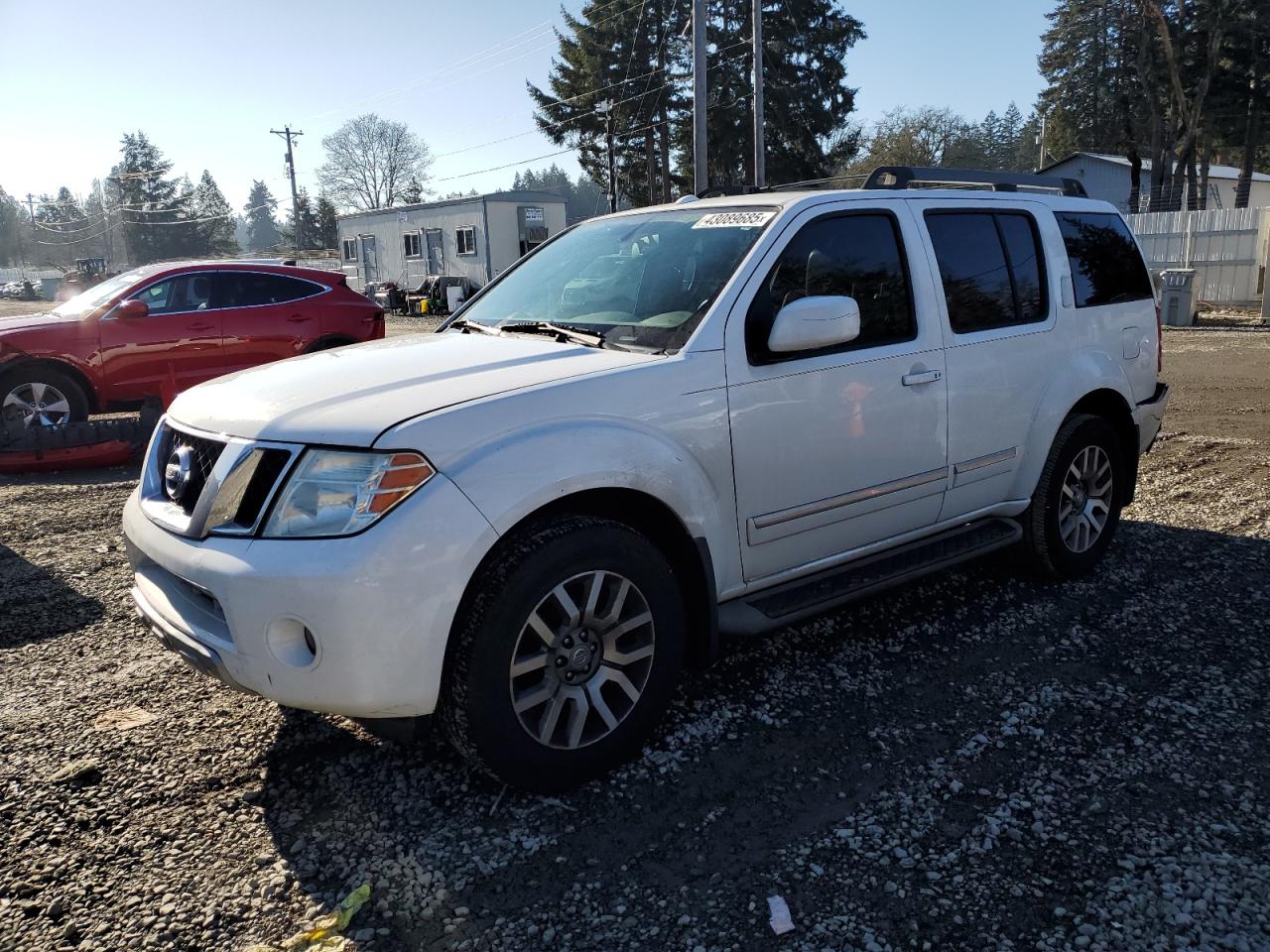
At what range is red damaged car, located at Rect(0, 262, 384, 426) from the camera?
363 inches

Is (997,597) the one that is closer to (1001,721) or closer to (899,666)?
(899,666)

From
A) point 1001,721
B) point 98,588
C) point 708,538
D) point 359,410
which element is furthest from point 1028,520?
point 98,588

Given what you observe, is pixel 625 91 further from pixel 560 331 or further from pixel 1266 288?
pixel 560 331

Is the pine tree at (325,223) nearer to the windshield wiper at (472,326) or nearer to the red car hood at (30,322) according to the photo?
the red car hood at (30,322)

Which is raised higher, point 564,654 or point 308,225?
point 308,225

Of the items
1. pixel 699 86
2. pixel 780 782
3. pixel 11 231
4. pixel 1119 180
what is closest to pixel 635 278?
pixel 780 782

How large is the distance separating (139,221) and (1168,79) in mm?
90784

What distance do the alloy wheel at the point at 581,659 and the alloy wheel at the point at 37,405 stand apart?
8.12 meters

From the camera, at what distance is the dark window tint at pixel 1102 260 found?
493cm

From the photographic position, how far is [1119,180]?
45.5m

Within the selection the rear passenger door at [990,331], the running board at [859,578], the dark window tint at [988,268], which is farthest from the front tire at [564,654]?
the dark window tint at [988,268]

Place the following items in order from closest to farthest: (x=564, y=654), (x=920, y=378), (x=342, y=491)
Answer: (x=342, y=491), (x=564, y=654), (x=920, y=378)

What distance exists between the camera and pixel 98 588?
16.9 ft

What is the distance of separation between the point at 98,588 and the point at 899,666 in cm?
418
